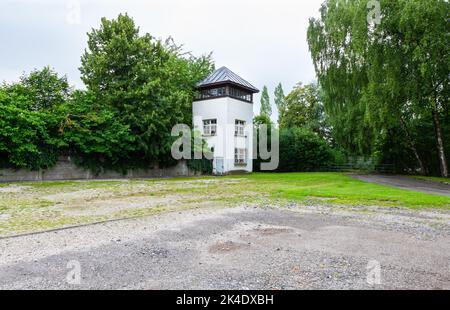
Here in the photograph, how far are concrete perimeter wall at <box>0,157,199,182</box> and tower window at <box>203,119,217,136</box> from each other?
13.5 ft

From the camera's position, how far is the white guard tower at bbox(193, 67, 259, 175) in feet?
95.0

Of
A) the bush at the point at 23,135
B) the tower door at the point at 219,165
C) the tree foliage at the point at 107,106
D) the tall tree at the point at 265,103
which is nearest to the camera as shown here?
the bush at the point at 23,135

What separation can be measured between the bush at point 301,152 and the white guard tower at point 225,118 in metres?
4.95

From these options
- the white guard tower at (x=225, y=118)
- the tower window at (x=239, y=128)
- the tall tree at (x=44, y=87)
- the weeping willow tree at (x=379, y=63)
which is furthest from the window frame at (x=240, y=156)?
the tall tree at (x=44, y=87)

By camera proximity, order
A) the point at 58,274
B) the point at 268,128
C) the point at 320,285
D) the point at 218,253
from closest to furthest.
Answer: the point at 320,285
the point at 58,274
the point at 218,253
the point at 268,128

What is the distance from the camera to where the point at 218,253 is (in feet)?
16.4

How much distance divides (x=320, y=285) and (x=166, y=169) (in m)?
23.9

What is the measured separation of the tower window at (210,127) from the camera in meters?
29.7

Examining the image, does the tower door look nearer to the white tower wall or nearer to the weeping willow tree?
the white tower wall

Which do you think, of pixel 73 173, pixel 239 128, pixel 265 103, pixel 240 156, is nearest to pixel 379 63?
pixel 239 128

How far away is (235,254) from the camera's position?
4941 millimetres

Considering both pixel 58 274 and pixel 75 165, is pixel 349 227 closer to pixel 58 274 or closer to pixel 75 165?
pixel 58 274

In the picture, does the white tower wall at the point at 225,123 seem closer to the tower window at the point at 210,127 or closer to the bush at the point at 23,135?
the tower window at the point at 210,127
